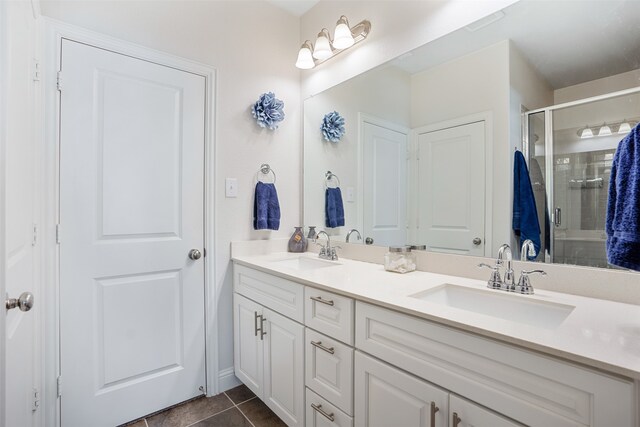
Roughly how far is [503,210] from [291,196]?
1381 millimetres

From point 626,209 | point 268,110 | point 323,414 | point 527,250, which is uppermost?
point 268,110

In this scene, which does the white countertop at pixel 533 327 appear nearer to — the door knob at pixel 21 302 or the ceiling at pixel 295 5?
the door knob at pixel 21 302

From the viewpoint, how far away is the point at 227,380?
1940 millimetres

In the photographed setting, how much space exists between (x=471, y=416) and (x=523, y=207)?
797 mm

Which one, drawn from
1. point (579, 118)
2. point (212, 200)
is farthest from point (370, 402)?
point (212, 200)

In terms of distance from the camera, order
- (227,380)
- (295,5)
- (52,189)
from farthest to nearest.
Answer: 1. (295,5)
2. (227,380)
3. (52,189)

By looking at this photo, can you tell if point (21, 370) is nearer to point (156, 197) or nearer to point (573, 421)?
point (156, 197)

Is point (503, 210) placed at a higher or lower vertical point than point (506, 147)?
lower

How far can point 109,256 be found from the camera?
1576 mm

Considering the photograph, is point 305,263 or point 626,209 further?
point 305,263

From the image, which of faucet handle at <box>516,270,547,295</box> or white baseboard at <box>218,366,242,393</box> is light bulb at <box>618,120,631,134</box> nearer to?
faucet handle at <box>516,270,547,295</box>

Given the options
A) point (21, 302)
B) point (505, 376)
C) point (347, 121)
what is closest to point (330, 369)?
point (505, 376)

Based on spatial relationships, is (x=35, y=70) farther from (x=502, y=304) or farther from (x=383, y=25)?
(x=502, y=304)

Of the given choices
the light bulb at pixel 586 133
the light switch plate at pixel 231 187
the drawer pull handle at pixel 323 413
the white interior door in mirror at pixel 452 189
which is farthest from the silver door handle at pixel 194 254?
the light bulb at pixel 586 133
